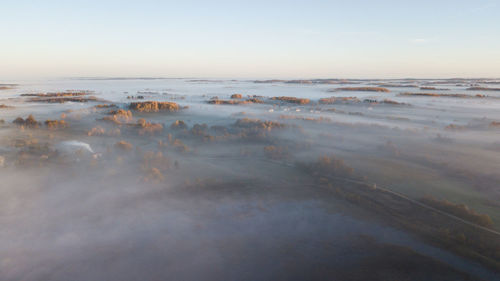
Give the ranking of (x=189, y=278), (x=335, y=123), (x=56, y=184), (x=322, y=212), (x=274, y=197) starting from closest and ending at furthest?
(x=189, y=278), (x=322, y=212), (x=274, y=197), (x=56, y=184), (x=335, y=123)

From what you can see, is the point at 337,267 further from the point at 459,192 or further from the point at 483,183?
the point at 483,183

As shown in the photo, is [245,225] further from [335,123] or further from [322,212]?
[335,123]

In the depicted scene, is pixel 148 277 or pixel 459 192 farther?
pixel 459 192

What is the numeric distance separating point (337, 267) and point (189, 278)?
2.79 m

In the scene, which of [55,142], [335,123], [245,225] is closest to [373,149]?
[335,123]

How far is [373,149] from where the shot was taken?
14.0 metres

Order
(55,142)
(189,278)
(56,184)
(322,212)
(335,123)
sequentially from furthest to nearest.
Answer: (335,123) < (55,142) < (56,184) < (322,212) < (189,278)

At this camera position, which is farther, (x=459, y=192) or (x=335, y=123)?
(x=335, y=123)

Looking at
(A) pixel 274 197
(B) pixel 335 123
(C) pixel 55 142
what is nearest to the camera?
(A) pixel 274 197

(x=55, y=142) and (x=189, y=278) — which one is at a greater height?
(x=55, y=142)

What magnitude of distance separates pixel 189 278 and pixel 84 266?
6.71 feet

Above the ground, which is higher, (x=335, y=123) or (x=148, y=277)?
(x=335, y=123)

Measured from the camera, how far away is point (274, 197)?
27.5 feet

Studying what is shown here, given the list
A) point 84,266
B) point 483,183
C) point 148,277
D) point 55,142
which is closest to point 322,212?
point 148,277
